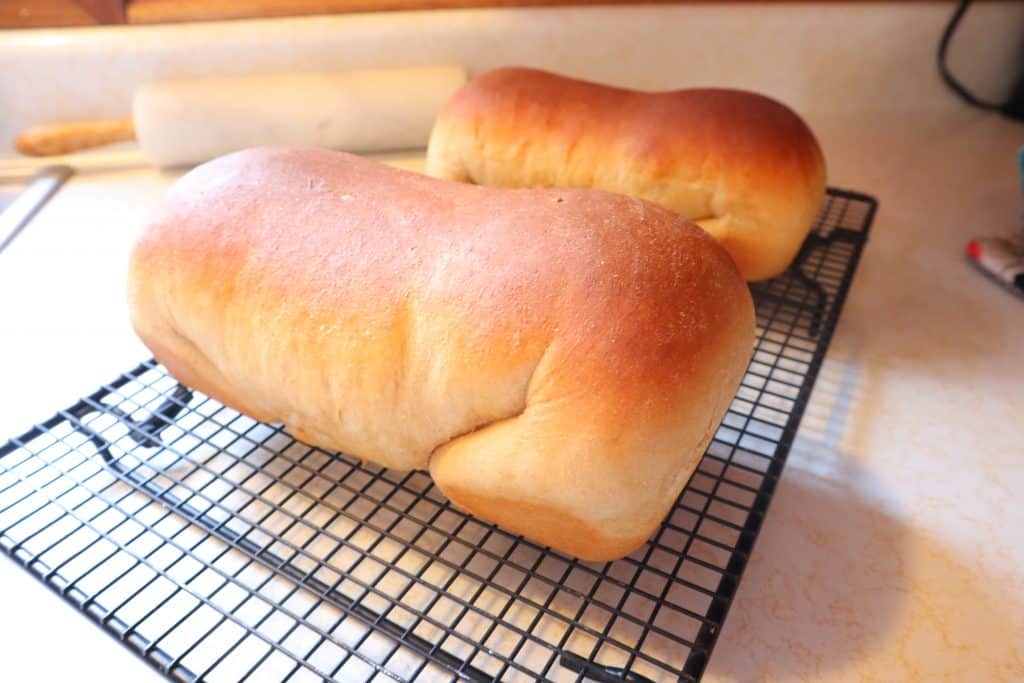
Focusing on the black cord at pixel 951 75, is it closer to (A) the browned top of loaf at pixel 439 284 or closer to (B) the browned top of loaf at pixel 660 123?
(B) the browned top of loaf at pixel 660 123

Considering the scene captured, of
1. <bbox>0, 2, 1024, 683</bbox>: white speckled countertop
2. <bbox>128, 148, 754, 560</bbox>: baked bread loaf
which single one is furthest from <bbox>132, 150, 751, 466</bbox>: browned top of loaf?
<bbox>0, 2, 1024, 683</bbox>: white speckled countertop

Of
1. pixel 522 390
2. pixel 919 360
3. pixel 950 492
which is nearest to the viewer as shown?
pixel 522 390

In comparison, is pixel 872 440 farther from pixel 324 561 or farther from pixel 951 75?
pixel 951 75

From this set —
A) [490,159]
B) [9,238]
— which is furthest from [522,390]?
[9,238]

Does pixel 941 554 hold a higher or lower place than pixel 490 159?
lower

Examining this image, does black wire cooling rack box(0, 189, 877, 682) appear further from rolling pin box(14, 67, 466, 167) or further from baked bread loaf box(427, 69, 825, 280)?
rolling pin box(14, 67, 466, 167)

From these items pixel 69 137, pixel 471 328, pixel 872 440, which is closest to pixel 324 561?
pixel 471 328

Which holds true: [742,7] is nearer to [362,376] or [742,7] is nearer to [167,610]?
[362,376]
